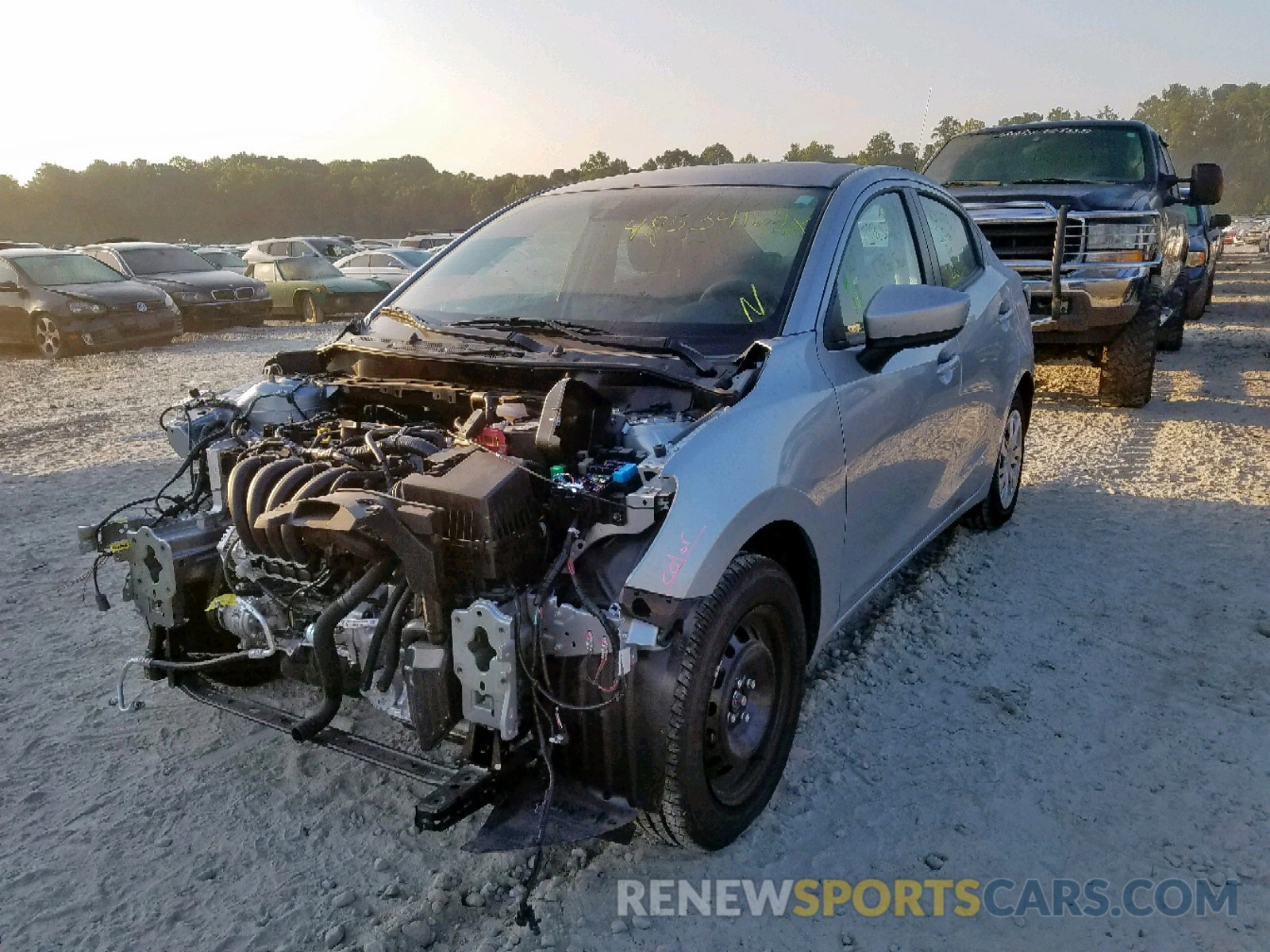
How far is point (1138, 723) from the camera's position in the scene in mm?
3363

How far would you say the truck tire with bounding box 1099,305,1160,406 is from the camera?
26.2ft

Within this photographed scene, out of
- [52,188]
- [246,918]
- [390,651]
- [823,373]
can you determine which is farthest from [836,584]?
[52,188]

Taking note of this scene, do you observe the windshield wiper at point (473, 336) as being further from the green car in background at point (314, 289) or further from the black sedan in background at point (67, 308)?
the green car in background at point (314, 289)

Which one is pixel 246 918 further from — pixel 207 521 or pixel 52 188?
pixel 52 188

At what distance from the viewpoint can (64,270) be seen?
14.0 metres

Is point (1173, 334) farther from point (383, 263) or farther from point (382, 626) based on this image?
point (383, 263)

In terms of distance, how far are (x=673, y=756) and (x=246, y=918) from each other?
122 centimetres

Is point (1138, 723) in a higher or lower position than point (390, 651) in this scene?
lower

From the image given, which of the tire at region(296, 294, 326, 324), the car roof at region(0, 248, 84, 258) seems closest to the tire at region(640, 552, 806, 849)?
the car roof at region(0, 248, 84, 258)

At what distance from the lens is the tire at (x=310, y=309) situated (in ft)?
57.6

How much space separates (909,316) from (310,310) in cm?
1672

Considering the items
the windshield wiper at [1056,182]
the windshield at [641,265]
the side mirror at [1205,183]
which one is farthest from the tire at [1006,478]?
the side mirror at [1205,183]

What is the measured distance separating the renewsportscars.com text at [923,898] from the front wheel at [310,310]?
54.4 feet

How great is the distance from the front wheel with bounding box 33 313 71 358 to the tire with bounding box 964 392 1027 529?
1299cm
